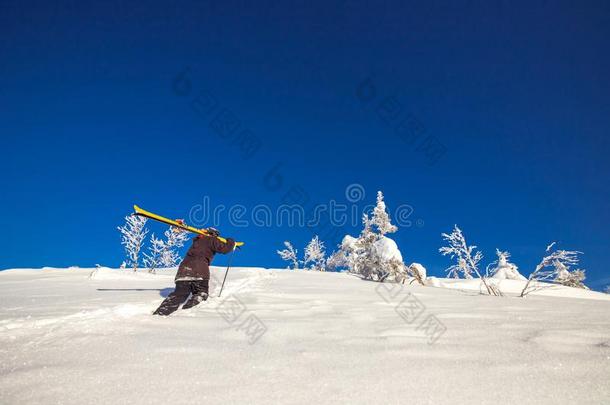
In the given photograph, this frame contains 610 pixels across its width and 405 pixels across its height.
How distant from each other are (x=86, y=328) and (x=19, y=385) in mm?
1640

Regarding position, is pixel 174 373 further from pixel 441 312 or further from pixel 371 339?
pixel 441 312

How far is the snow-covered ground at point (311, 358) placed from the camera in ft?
6.41

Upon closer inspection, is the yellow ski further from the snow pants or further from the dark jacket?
the snow pants

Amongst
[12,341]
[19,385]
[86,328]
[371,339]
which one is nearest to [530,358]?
[371,339]

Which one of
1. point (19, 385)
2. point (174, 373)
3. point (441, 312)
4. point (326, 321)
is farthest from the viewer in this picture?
point (441, 312)

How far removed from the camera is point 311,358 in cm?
258

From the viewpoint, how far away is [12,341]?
321cm

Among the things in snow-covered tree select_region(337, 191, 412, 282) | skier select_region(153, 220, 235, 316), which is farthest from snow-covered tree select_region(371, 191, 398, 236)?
skier select_region(153, 220, 235, 316)

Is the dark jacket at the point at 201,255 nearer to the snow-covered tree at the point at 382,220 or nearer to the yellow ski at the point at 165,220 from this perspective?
the yellow ski at the point at 165,220

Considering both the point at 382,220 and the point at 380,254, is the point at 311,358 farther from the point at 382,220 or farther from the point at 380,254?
the point at 382,220

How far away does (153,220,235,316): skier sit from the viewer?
5.12 metres

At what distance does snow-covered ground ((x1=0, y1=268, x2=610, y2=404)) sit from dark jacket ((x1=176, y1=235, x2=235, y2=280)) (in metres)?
1.52

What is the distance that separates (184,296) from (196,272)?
0.64 meters
